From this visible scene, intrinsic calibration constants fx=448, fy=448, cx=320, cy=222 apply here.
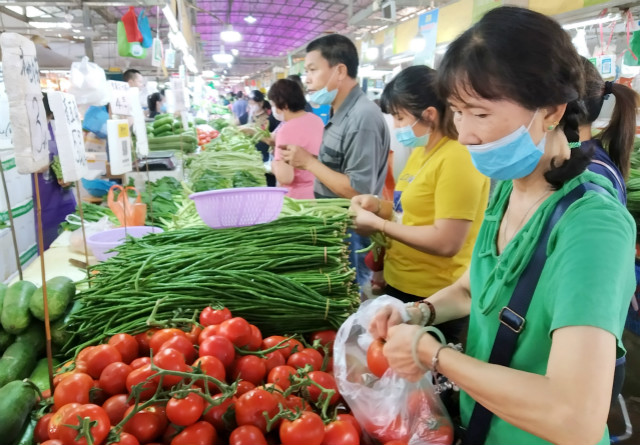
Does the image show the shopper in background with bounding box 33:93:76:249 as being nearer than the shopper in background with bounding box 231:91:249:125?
Yes

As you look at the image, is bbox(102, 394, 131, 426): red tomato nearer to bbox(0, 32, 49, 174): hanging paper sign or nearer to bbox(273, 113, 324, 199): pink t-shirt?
bbox(0, 32, 49, 174): hanging paper sign

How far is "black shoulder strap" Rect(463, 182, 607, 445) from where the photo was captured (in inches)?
41.6

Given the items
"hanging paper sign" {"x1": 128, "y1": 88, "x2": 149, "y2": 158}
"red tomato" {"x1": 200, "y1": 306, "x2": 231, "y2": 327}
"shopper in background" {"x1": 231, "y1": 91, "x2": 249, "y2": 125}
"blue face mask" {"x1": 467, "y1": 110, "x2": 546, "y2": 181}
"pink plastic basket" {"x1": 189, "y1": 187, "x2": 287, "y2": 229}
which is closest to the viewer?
"blue face mask" {"x1": 467, "y1": 110, "x2": 546, "y2": 181}

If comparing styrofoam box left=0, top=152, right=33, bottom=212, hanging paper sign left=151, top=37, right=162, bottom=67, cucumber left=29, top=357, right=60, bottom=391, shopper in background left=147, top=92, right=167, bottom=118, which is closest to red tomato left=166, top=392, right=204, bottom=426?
cucumber left=29, top=357, right=60, bottom=391

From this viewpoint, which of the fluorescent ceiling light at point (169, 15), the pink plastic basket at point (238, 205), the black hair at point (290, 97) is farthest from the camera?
the fluorescent ceiling light at point (169, 15)

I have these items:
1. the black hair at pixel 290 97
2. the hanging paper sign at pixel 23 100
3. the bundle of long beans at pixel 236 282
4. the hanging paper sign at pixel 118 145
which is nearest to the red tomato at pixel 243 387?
the bundle of long beans at pixel 236 282

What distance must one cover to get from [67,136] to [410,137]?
157cm

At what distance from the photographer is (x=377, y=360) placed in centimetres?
134

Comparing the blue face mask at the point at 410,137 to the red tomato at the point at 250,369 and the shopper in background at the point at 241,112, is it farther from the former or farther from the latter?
the shopper in background at the point at 241,112

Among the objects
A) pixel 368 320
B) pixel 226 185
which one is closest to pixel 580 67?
pixel 368 320

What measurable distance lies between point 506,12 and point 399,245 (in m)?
1.48

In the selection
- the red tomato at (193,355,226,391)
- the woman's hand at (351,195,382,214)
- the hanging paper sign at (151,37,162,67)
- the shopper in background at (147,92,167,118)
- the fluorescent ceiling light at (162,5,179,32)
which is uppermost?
the fluorescent ceiling light at (162,5,179,32)

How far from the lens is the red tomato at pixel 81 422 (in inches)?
40.2

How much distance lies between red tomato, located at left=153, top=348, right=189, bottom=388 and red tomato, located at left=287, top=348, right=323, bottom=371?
1.26ft
